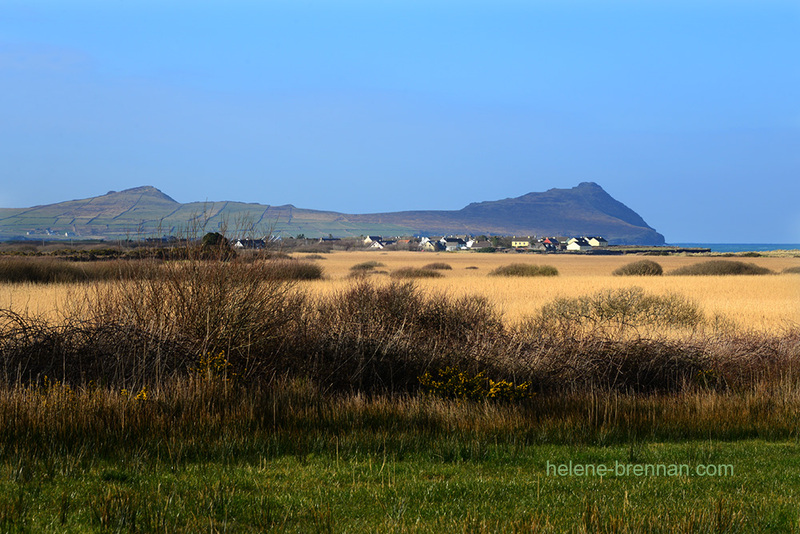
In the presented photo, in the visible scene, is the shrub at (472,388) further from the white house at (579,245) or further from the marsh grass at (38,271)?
the white house at (579,245)

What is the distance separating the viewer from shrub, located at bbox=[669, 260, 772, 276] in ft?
186

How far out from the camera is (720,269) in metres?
58.5

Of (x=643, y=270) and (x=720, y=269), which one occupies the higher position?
(x=720, y=269)

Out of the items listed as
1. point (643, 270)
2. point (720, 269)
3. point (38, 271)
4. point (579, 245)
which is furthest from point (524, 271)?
point (579, 245)

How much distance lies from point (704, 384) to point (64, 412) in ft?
35.4

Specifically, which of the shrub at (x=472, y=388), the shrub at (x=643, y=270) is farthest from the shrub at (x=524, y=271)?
the shrub at (x=472, y=388)

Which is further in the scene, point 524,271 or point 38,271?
point 524,271

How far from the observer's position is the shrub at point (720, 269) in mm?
56659

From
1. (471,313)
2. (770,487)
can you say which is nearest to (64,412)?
(770,487)

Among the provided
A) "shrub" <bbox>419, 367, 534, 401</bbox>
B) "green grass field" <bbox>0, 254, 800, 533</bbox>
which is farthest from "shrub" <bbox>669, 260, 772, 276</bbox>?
"shrub" <bbox>419, 367, 534, 401</bbox>

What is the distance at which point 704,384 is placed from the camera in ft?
40.9

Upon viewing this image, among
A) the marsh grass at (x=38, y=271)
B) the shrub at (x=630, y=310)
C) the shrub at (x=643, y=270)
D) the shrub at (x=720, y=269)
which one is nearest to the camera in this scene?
the shrub at (x=630, y=310)

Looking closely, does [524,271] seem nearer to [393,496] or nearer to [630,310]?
[630,310]

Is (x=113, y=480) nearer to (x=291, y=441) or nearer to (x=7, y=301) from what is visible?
(x=291, y=441)
